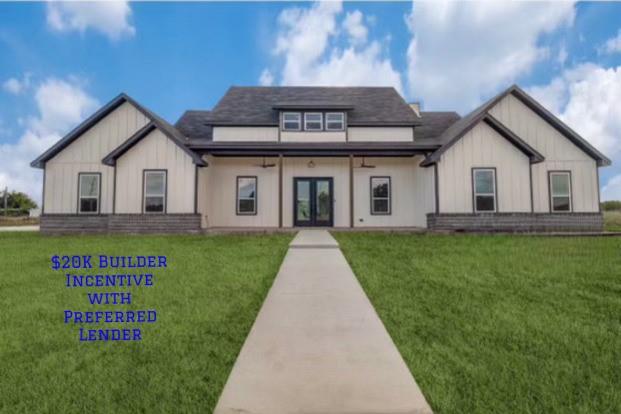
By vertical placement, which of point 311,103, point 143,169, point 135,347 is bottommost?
point 135,347

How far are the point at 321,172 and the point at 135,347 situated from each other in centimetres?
1231

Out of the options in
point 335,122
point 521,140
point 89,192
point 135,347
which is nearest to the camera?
point 135,347

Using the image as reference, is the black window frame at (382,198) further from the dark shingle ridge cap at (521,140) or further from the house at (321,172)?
the dark shingle ridge cap at (521,140)

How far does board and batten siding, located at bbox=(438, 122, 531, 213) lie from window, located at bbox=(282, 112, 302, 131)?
6208 millimetres

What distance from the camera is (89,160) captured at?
1311cm

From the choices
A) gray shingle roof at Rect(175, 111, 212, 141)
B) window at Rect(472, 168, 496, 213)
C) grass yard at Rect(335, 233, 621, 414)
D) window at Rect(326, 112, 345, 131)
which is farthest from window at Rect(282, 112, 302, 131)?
grass yard at Rect(335, 233, 621, 414)

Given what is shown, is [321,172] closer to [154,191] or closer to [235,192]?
[235,192]

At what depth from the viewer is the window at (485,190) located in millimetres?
12398

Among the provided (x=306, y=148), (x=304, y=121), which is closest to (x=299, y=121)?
(x=304, y=121)

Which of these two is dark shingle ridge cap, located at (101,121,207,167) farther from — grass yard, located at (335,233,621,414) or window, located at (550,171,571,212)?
window, located at (550,171,571,212)

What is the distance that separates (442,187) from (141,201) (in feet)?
38.0

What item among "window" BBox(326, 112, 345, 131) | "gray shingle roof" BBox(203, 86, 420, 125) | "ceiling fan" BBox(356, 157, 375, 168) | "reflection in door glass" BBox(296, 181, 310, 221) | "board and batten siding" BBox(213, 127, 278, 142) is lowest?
"reflection in door glass" BBox(296, 181, 310, 221)

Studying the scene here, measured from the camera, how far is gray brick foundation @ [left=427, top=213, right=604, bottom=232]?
1220 centimetres

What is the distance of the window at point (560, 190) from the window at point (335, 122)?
8.58 metres
